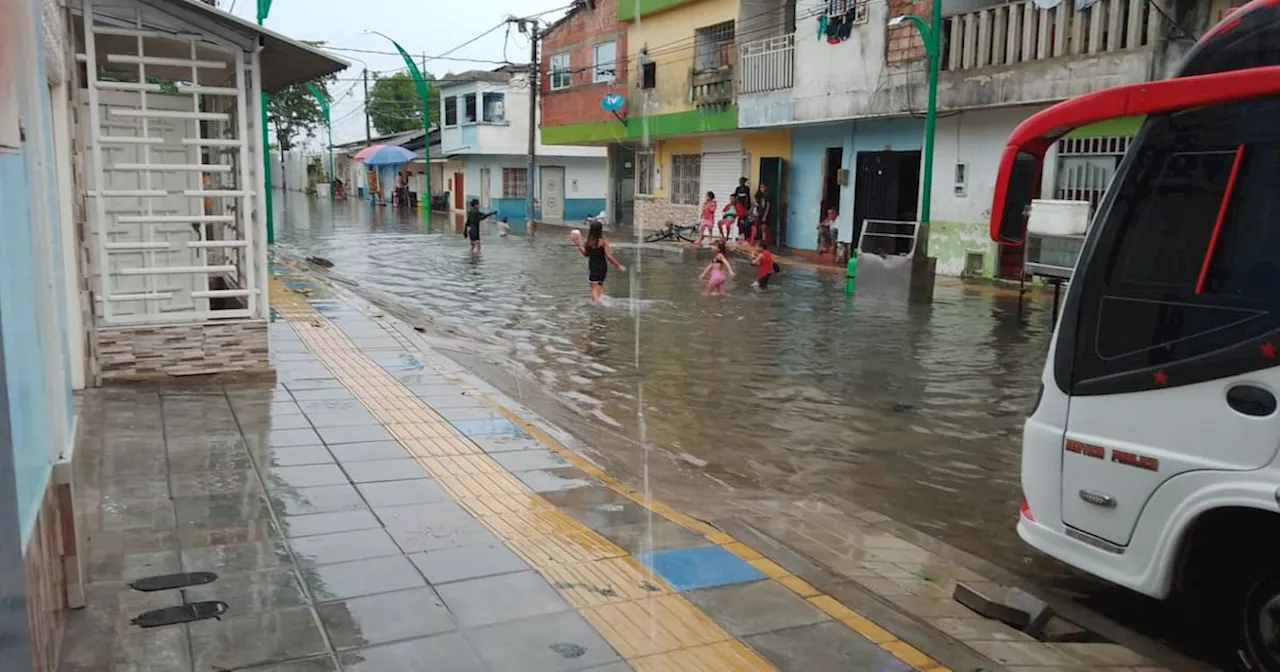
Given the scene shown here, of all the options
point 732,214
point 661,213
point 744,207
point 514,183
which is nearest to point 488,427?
point 732,214

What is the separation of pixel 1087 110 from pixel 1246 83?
0.68m

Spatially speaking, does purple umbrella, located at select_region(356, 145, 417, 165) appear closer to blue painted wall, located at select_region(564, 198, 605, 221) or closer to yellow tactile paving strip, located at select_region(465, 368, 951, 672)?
blue painted wall, located at select_region(564, 198, 605, 221)

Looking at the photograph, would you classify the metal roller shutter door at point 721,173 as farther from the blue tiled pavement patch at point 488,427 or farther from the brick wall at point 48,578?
the brick wall at point 48,578

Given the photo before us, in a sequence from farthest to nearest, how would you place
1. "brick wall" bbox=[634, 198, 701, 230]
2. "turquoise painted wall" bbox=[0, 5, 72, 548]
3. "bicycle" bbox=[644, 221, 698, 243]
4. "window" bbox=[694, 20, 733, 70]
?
"brick wall" bbox=[634, 198, 701, 230]
"bicycle" bbox=[644, 221, 698, 243]
"window" bbox=[694, 20, 733, 70]
"turquoise painted wall" bbox=[0, 5, 72, 548]

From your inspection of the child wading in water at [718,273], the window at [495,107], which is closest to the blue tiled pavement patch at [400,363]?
the child wading in water at [718,273]

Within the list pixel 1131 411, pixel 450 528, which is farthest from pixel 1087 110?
pixel 450 528

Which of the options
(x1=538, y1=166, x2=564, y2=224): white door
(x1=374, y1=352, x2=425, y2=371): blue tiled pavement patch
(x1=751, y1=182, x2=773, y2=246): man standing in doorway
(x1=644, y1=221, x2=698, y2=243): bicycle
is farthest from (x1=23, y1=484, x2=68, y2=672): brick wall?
(x1=538, y1=166, x2=564, y2=224): white door

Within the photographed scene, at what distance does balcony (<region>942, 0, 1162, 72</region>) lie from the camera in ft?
49.5

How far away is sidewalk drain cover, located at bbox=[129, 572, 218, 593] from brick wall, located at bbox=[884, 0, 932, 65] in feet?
56.8

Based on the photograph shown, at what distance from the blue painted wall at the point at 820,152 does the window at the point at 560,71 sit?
41.3 ft

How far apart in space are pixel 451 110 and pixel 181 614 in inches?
1843

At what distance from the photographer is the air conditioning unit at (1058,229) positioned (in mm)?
14070

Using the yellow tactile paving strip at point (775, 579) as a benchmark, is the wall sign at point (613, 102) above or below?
above

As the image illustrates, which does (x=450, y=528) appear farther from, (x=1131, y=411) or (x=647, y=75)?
(x=647, y=75)
